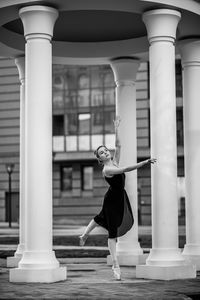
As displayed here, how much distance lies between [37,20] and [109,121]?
144 feet

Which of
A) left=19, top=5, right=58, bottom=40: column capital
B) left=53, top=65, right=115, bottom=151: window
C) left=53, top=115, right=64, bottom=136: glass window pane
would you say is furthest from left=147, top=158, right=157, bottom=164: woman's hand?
left=53, top=115, right=64, bottom=136: glass window pane

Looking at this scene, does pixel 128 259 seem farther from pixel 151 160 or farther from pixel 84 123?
pixel 84 123

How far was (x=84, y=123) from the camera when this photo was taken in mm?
59469

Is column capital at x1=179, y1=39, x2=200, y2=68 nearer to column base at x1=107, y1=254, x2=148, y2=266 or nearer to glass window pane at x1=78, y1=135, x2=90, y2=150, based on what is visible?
column base at x1=107, y1=254, x2=148, y2=266

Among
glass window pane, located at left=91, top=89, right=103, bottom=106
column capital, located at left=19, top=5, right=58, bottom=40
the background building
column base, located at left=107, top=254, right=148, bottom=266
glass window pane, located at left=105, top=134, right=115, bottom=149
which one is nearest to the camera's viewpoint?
column capital, located at left=19, top=5, right=58, bottom=40

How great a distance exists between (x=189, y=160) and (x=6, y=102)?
4413cm

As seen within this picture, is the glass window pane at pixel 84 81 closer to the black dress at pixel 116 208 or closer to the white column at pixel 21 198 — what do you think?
the white column at pixel 21 198

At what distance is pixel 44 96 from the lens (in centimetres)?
1427

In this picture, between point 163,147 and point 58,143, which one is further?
point 58,143

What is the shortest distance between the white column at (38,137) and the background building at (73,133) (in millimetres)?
43586

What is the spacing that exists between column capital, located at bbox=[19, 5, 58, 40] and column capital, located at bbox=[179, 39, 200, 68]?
421cm

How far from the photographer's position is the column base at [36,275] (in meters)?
13.6

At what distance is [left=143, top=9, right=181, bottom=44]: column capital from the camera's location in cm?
1475

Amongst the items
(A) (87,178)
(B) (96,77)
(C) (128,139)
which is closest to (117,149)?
(C) (128,139)
